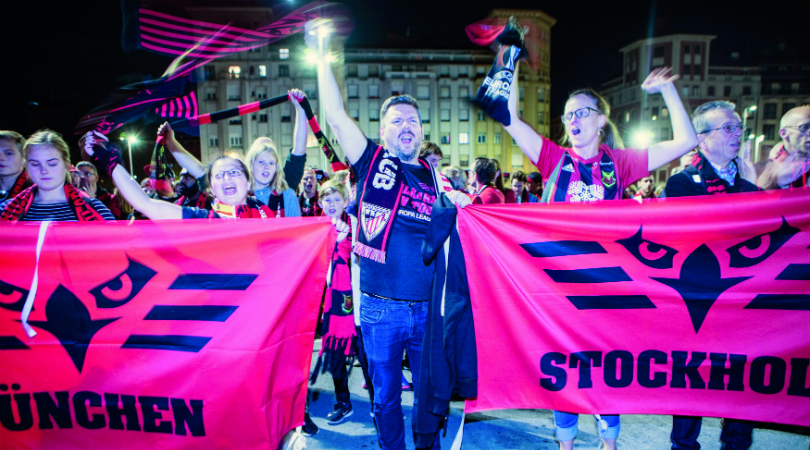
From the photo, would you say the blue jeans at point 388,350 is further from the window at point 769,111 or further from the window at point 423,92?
the window at point 769,111

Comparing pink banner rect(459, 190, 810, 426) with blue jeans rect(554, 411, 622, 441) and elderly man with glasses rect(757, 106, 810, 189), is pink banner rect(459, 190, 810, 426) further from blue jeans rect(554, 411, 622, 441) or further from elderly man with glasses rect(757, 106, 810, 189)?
elderly man with glasses rect(757, 106, 810, 189)

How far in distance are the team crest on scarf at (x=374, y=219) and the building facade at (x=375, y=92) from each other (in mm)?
40049

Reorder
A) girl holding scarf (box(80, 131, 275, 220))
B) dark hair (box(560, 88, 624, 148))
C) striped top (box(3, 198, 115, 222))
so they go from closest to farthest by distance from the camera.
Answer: girl holding scarf (box(80, 131, 275, 220))
dark hair (box(560, 88, 624, 148))
striped top (box(3, 198, 115, 222))

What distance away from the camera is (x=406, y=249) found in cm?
226

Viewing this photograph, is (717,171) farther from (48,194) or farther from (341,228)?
(48,194)

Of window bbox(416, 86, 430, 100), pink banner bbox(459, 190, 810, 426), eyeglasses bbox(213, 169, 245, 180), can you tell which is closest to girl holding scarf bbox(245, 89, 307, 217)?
eyeglasses bbox(213, 169, 245, 180)

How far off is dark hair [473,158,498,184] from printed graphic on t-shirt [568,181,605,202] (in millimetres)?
2160

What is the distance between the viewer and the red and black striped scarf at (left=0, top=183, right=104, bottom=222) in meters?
2.69

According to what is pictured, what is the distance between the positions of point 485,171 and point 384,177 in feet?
8.31

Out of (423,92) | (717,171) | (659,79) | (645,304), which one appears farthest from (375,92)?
(645,304)

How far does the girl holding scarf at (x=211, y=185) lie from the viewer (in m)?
2.34

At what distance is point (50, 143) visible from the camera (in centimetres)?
274

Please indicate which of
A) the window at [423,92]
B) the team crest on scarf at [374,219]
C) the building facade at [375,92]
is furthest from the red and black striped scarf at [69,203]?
the window at [423,92]

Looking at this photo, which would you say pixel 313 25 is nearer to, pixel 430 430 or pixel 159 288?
pixel 159 288
